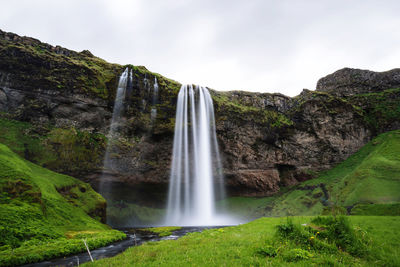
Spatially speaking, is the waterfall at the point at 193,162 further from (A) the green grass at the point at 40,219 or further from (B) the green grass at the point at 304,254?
(B) the green grass at the point at 304,254

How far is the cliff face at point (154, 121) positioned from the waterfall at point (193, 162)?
3.14 m

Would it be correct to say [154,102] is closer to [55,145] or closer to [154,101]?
[154,101]

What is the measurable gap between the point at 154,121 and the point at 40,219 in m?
39.2

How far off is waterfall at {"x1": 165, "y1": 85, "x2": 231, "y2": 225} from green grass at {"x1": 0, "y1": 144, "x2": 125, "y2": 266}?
28.9m

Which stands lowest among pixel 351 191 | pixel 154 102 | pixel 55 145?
pixel 351 191

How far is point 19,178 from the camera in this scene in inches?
1188

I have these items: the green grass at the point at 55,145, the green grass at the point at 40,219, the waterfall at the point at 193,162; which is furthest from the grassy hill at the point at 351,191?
the green grass at the point at 55,145

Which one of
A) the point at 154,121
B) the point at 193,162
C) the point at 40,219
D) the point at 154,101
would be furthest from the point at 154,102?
the point at 40,219

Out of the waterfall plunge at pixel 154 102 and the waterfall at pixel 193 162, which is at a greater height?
the waterfall plunge at pixel 154 102

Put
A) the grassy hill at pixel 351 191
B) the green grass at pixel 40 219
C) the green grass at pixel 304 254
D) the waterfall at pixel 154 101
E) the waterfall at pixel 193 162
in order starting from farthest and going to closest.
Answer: the waterfall at pixel 193 162
the waterfall at pixel 154 101
the grassy hill at pixel 351 191
the green grass at pixel 40 219
the green grass at pixel 304 254

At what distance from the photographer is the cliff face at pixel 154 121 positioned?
52500 mm

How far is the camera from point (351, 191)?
51438 millimetres

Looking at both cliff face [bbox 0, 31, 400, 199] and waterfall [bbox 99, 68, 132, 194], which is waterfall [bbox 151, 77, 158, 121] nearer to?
cliff face [bbox 0, 31, 400, 199]

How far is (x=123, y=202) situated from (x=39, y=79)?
42.2 meters
